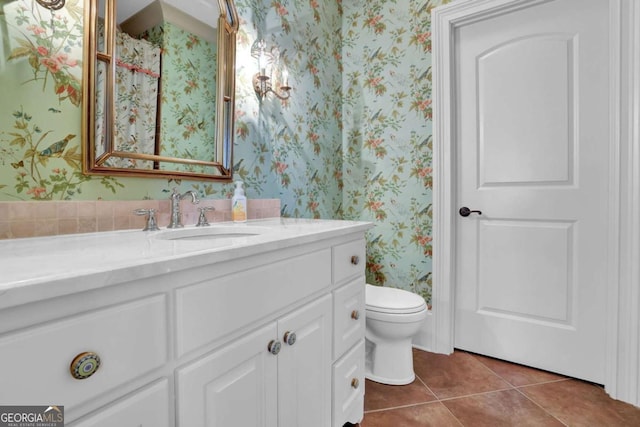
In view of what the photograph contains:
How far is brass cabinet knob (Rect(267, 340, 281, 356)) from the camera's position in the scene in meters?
0.87

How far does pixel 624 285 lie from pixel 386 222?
1219 mm

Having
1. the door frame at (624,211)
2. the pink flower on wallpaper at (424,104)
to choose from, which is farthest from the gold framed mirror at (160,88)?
the door frame at (624,211)

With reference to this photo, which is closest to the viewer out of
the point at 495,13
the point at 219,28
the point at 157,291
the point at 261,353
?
the point at 157,291

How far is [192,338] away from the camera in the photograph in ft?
2.17

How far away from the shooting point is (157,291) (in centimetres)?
60

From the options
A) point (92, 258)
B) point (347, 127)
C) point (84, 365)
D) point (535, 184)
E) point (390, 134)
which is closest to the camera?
point (84, 365)

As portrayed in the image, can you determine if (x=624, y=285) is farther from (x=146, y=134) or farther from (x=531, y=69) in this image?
(x=146, y=134)

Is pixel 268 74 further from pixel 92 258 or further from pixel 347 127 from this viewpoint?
pixel 92 258

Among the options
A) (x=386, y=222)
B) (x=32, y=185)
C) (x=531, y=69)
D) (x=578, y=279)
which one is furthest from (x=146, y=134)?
(x=578, y=279)

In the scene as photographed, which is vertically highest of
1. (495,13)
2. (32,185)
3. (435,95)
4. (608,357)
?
(495,13)

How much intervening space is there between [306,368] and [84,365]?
0.66 m

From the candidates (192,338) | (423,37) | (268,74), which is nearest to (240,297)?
(192,338)

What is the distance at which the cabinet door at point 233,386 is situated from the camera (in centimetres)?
67

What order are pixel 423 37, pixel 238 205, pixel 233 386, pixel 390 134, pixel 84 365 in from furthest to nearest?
pixel 390 134 < pixel 423 37 < pixel 238 205 < pixel 233 386 < pixel 84 365
